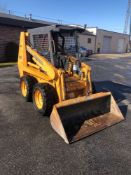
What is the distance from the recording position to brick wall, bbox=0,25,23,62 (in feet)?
59.0

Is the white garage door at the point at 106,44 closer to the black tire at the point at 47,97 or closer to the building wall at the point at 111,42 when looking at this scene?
the building wall at the point at 111,42

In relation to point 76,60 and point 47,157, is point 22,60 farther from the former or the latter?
point 47,157

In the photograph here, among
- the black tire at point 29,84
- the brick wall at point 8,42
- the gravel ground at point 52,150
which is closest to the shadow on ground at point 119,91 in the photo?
the gravel ground at point 52,150

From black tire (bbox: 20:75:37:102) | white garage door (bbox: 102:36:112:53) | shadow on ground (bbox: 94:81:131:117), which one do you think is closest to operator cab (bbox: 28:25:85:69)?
black tire (bbox: 20:75:37:102)

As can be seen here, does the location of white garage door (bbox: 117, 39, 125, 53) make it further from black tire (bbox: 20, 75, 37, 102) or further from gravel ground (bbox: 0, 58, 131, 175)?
gravel ground (bbox: 0, 58, 131, 175)

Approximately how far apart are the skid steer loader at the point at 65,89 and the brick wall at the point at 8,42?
11999 mm

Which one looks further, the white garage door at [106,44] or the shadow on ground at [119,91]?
the white garage door at [106,44]

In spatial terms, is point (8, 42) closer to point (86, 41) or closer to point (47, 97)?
point (47, 97)

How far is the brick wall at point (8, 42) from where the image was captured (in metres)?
18.0

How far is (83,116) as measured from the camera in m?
5.30

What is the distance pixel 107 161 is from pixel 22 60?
475 cm

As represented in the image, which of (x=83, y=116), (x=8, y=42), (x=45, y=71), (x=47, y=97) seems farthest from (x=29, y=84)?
(x=8, y=42)

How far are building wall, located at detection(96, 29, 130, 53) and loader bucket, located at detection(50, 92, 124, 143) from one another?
31.9 metres

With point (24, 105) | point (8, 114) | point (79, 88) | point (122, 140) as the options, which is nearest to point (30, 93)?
point (24, 105)
